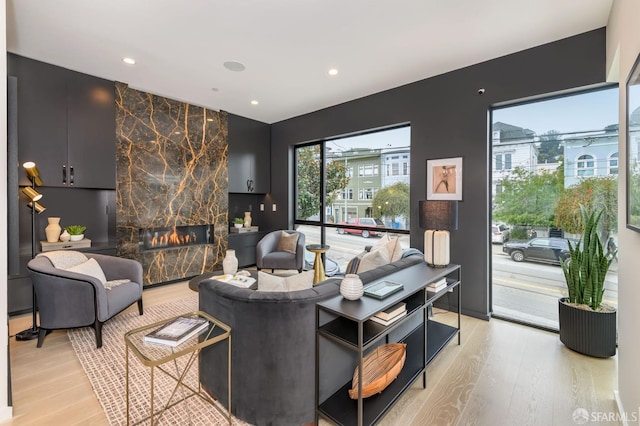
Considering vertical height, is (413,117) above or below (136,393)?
above

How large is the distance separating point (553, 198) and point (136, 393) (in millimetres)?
4146

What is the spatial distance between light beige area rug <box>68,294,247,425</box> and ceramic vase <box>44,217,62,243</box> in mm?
1374

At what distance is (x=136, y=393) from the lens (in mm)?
2035

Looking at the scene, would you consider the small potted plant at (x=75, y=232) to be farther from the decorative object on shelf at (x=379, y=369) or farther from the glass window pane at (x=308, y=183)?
the decorative object on shelf at (x=379, y=369)

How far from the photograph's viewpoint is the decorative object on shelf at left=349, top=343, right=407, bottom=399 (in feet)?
5.75

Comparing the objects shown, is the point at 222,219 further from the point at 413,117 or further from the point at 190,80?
the point at 413,117

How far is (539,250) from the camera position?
3.13m

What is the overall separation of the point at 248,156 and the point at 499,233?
451cm

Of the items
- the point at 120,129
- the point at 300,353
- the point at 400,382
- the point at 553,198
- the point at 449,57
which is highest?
the point at 449,57

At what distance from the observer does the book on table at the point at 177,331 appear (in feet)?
4.88

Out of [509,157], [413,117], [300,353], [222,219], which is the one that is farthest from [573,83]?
[222,219]

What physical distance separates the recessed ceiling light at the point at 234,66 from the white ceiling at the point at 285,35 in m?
0.08

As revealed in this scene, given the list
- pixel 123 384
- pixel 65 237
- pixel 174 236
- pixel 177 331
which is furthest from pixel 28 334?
pixel 177 331

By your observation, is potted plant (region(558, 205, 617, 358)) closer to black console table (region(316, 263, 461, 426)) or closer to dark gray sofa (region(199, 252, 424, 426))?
black console table (region(316, 263, 461, 426))
